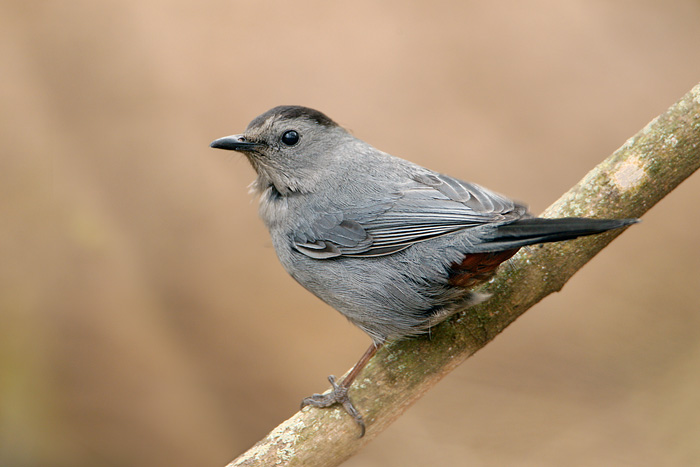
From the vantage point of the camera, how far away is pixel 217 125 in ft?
16.1

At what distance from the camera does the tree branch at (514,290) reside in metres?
3.07

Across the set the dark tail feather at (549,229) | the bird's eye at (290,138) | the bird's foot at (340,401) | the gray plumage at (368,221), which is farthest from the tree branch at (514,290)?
the bird's eye at (290,138)

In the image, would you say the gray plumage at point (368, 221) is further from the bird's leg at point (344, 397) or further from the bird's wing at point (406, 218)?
the bird's leg at point (344, 397)

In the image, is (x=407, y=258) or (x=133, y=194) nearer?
(x=407, y=258)

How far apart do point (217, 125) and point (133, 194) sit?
80 centimetres

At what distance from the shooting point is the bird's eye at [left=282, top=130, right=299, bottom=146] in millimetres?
3365

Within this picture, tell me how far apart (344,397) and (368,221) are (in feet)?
2.67

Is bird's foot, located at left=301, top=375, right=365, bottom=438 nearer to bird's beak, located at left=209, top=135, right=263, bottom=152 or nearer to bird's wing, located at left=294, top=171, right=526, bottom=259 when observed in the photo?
bird's wing, located at left=294, top=171, right=526, bottom=259

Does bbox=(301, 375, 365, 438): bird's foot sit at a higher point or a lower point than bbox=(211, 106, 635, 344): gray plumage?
lower

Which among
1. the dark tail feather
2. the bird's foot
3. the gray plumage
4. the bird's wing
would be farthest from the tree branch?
the dark tail feather

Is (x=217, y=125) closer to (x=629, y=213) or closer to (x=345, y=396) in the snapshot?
(x=345, y=396)

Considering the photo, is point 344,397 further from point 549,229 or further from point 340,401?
point 549,229

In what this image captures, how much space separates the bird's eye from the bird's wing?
1.52 ft

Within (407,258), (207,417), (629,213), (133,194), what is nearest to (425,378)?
(407,258)
